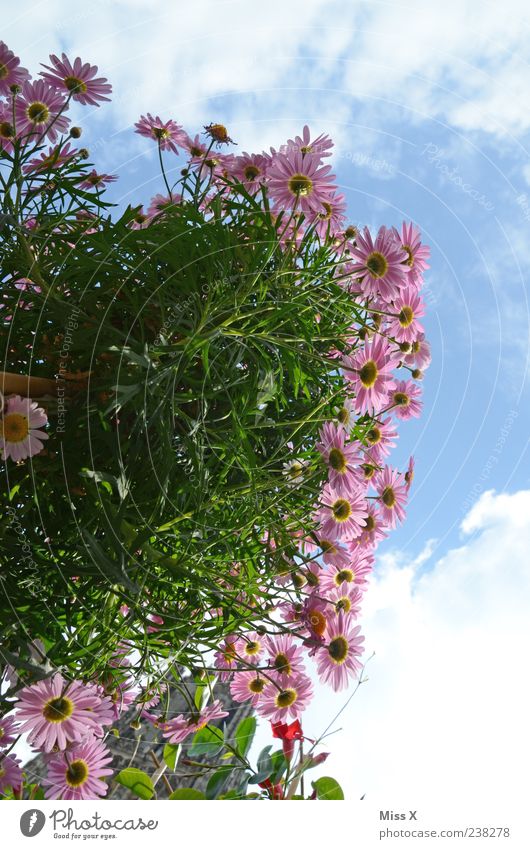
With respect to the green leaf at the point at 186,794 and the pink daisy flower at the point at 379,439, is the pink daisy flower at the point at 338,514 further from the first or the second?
the green leaf at the point at 186,794

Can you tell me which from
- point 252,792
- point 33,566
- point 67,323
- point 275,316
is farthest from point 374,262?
point 252,792

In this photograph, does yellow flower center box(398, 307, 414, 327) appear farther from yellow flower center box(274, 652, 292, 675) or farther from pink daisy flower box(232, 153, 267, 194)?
yellow flower center box(274, 652, 292, 675)

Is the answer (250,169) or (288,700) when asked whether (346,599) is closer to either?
(288,700)

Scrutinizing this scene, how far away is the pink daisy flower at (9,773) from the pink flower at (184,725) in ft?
0.47

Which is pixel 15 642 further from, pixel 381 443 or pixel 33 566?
pixel 381 443

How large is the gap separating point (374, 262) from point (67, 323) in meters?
0.27

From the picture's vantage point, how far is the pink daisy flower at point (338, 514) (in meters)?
0.61

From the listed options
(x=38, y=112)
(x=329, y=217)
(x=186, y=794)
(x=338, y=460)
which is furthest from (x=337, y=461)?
(x=38, y=112)

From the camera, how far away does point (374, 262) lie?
2.02ft

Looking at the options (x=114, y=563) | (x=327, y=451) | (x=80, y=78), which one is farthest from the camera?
(x=80, y=78)

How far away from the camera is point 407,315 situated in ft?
2.27

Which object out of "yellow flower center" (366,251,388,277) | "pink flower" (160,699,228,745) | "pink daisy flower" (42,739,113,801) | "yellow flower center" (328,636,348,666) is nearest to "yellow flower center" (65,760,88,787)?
"pink daisy flower" (42,739,113,801)

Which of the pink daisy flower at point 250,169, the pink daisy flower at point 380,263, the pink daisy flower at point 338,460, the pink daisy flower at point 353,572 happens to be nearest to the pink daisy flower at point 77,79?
the pink daisy flower at point 250,169

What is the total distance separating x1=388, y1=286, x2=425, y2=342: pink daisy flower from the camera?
2.26 ft
